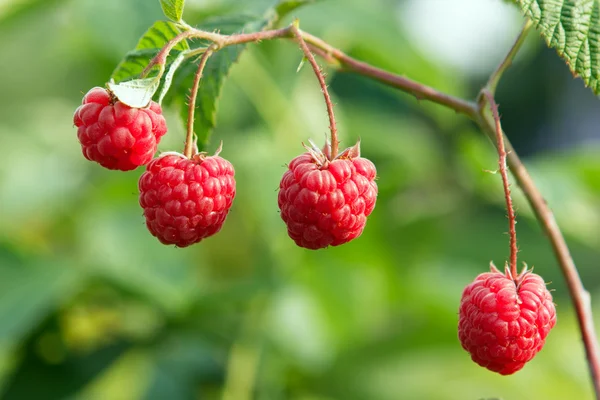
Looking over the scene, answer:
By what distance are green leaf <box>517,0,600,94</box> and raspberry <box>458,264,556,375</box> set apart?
0.36 m

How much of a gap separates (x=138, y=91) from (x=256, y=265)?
204 cm

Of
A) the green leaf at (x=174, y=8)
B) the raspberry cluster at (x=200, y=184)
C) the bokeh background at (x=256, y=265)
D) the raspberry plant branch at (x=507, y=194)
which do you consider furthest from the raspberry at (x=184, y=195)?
the bokeh background at (x=256, y=265)

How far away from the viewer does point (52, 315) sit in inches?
114

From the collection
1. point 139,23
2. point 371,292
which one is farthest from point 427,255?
point 139,23

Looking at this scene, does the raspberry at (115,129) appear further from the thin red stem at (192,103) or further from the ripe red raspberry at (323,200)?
the ripe red raspberry at (323,200)

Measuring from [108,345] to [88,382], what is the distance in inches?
5.7

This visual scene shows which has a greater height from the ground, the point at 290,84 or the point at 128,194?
the point at 290,84

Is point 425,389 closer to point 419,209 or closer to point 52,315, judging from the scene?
point 419,209

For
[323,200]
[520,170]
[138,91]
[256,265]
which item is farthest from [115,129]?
[256,265]

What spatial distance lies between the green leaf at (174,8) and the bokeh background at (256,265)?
1.60 metres

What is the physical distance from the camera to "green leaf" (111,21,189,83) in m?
1.37

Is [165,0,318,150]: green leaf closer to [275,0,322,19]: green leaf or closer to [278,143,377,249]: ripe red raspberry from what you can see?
[275,0,322,19]: green leaf

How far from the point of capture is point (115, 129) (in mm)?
1205

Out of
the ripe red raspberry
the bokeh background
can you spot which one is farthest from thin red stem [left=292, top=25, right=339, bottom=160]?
the bokeh background
